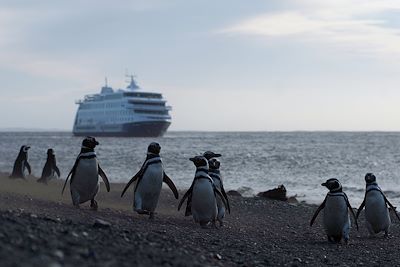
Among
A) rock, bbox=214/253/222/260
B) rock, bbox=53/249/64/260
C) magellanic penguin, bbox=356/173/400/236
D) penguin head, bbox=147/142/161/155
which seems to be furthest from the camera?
magellanic penguin, bbox=356/173/400/236

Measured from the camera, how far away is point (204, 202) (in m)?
11.3

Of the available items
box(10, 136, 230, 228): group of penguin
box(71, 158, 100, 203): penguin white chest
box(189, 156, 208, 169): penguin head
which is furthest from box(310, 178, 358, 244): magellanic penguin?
box(71, 158, 100, 203): penguin white chest

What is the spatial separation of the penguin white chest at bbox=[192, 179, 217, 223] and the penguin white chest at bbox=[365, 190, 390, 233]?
3.12m

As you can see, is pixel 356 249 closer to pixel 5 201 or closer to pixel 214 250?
pixel 214 250

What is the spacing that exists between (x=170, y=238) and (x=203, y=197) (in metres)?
3.46

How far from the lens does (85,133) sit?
12256 cm

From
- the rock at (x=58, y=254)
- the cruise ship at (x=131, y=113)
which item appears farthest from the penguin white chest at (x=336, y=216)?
the cruise ship at (x=131, y=113)

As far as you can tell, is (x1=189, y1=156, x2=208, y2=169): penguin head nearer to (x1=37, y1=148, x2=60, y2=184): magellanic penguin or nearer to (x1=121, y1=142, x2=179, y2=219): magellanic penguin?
(x1=121, y1=142, x2=179, y2=219): magellanic penguin

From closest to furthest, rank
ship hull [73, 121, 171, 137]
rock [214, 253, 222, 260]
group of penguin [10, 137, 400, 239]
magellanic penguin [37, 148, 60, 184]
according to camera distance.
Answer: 1. rock [214, 253, 222, 260]
2. group of penguin [10, 137, 400, 239]
3. magellanic penguin [37, 148, 60, 184]
4. ship hull [73, 121, 171, 137]

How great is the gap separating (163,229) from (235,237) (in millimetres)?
1237

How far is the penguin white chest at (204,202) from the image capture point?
11344mm

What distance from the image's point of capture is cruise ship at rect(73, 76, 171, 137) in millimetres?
101438

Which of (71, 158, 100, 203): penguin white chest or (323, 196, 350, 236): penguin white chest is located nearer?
(323, 196, 350, 236): penguin white chest

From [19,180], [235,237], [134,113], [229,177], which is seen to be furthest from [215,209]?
[134,113]
